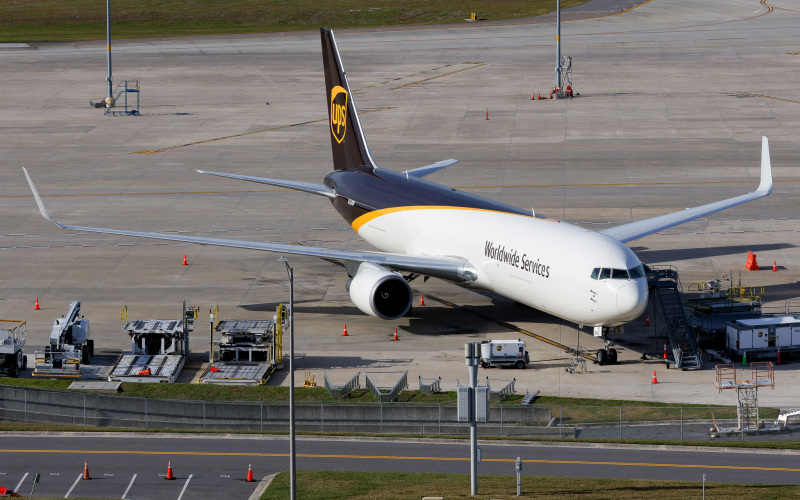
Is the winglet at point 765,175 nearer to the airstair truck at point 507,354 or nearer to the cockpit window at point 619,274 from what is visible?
the cockpit window at point 619,274

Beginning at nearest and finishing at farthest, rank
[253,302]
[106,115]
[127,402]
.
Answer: [127,402]
[253,302]
[106,115]

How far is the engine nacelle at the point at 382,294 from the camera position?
161ft

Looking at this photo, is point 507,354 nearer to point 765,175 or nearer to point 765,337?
point 765,337

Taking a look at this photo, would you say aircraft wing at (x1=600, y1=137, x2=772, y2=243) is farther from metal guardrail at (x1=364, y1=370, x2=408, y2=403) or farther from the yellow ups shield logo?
the yellow ups shield logo

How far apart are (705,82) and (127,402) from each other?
258 feet

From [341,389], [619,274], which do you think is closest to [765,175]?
[619,274]

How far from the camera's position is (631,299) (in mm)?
43875

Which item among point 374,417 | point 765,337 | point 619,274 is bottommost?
point 374,417

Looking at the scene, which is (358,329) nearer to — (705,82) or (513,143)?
(513,143)

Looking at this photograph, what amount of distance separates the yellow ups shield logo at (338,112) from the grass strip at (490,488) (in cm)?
2790

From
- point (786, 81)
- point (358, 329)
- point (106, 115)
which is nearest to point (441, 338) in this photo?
point (358, 329)

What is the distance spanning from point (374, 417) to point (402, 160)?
4301 centimetres

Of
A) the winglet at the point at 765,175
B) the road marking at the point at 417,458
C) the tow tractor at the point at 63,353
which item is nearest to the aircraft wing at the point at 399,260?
the tow tractor at the point at 63,353

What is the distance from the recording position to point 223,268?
60500mm
